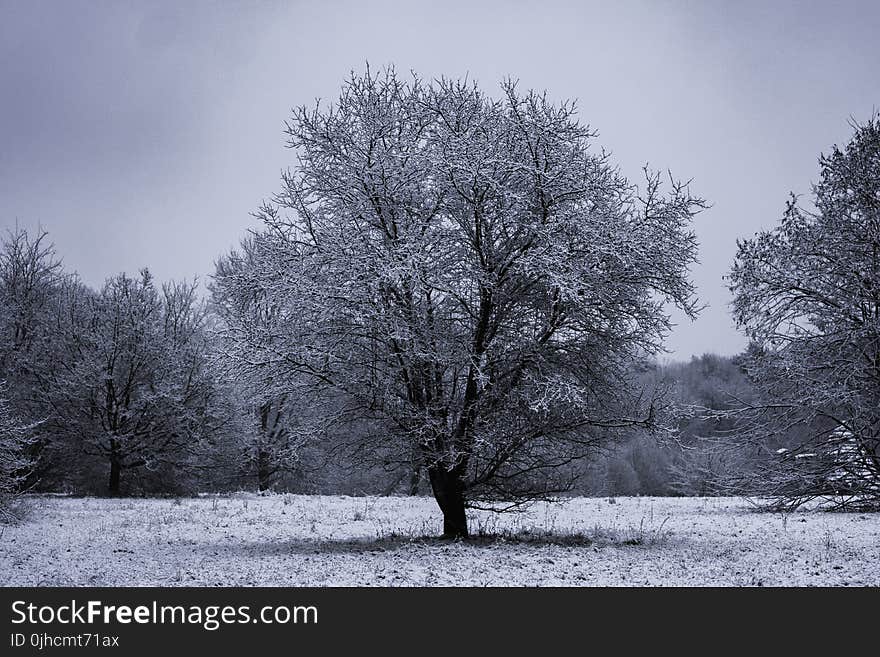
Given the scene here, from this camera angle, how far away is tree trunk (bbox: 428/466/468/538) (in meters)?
11.1

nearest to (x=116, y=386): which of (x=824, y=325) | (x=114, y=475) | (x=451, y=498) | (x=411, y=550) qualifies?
(x=114, y=475)

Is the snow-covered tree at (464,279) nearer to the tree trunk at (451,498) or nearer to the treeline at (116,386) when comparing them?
the tree trunk at (451,498)

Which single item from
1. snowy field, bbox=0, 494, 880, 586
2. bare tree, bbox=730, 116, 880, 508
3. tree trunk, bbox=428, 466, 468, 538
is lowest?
snowy field, bbox=0, 494, 880, 586

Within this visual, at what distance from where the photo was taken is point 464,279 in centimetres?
1019

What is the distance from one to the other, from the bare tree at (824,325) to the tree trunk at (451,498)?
436 centimetres

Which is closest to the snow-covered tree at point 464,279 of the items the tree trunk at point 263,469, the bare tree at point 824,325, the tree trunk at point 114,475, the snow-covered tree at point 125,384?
the bare tree at point 824,325

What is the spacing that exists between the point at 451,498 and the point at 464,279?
3.58 metres

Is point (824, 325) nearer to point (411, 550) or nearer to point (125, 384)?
point (411, 550)

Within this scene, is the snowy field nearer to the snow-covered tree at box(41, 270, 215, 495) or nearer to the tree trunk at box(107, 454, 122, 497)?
the snow-covered tree at box(41, 270, 215, 495)

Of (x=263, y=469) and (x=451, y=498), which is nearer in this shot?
(x=451, y=498)

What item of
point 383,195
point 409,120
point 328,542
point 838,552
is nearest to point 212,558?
point 328,542

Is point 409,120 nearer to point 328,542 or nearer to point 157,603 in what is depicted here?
point 328,542

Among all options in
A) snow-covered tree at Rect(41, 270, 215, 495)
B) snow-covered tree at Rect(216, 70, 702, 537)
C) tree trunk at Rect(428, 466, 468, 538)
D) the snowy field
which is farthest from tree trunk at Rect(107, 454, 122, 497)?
tree trunk at Rect(428, 466, 468, 538)

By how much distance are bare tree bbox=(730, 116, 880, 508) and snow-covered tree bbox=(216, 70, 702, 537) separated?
1194mm
